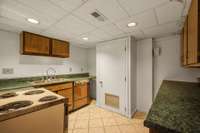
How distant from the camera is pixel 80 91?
3.21m

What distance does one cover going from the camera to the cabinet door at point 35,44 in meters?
2.30

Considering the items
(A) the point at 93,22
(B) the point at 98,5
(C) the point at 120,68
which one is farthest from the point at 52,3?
(C) the point at 120,68

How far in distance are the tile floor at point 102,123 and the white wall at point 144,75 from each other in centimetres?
37

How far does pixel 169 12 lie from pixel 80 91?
2916 mm

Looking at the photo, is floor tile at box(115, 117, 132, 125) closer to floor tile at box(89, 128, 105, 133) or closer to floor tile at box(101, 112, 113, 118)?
floor tile at box(101, 112, 113, 118)

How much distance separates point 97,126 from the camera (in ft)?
7.44

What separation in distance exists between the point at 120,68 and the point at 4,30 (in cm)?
304

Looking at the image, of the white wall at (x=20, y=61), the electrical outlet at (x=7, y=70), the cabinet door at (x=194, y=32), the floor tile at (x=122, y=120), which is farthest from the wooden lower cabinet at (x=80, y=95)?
the cabinet door at (x=194, y=32)

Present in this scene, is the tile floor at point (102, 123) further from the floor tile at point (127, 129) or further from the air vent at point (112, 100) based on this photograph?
the air vent at point (112, 100)

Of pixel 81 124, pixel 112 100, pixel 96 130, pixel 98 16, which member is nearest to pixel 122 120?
pixel 112 100

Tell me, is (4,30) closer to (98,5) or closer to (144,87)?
(98,5)

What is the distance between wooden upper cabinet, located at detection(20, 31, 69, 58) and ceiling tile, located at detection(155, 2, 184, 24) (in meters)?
2.59

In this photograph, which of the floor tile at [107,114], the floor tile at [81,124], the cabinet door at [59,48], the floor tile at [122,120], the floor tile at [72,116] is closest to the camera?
the floor tile at [81,124]

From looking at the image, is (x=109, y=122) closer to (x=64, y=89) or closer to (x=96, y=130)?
(x=96, y=130)
